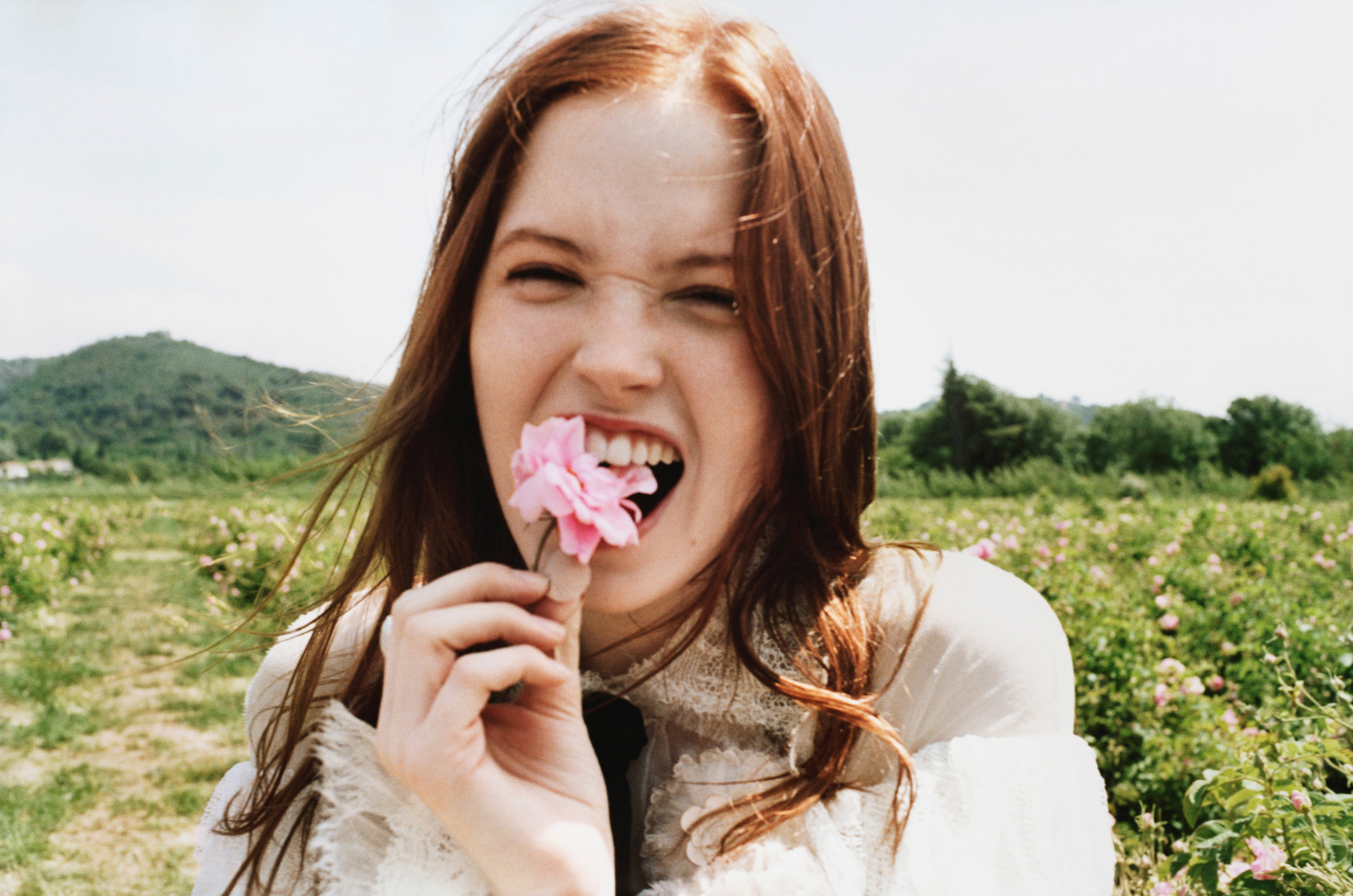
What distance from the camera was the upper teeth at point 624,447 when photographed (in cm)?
114

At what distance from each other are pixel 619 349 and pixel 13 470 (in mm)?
22567

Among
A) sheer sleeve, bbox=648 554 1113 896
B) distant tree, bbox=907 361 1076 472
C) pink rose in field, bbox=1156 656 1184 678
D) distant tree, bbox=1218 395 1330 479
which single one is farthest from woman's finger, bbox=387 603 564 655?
distant tree, bbox=907 361 1076 472

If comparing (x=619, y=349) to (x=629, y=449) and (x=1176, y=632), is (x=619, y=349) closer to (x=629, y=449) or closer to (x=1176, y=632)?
(x=629, y=449)

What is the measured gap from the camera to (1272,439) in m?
28.4

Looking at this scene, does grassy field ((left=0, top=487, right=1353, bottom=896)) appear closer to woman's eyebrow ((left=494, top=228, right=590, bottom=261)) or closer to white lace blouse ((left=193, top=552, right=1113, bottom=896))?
white lace blouse ((left=193, top=552, right=1113, bottom=896))

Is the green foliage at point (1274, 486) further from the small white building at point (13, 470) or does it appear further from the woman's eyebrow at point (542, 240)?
the small white building at point (13, 470)

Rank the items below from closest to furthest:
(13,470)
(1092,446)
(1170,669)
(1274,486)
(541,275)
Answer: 1. (541,275)
2. (1170,669)
3. (1274,486)
4. (13,470)
5. (1092,446)

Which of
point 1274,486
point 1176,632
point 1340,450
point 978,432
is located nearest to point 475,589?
point 1176,632

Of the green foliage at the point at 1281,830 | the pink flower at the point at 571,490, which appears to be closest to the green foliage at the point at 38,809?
the pink flower at the point at 571,490

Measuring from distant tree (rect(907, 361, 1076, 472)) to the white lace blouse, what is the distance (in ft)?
114

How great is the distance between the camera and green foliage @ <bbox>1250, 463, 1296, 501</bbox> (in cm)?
1744

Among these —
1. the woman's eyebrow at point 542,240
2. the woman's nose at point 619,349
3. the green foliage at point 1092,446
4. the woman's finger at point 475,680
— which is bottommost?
the green foliage at point 1092,446

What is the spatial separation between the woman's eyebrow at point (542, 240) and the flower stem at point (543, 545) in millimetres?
350

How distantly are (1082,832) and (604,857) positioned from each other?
63 cm
